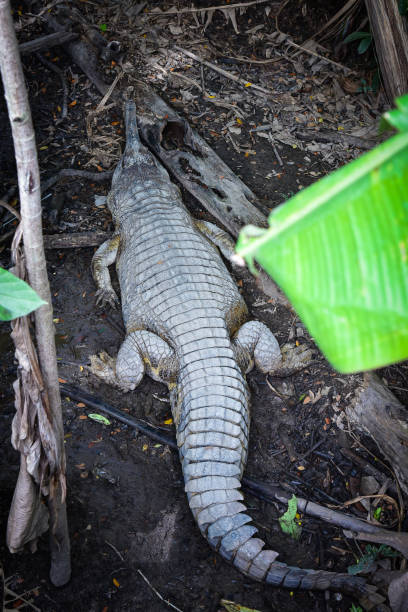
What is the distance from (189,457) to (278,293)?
1716 millimetres

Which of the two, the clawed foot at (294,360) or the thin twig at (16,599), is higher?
the thin twig at (16,599)

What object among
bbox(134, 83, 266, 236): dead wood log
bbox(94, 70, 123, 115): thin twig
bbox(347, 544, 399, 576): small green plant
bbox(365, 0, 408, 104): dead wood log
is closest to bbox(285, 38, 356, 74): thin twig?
bbox(365, 0, 408, 104): dead wood log

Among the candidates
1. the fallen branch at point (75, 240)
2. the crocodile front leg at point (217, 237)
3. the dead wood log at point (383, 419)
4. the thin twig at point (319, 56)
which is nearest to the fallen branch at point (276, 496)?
the dead wood log at point (383, 419)

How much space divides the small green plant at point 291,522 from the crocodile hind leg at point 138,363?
3.77ft

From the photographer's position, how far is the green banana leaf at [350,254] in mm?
1112

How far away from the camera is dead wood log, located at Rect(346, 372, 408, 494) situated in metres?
3.05

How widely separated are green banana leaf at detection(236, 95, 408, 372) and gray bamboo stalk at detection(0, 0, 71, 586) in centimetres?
90

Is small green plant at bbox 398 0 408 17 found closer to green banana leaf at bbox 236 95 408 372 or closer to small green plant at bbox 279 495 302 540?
green banana leaf at bbox 236 95 408 372

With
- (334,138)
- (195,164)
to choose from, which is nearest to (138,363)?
(195,164)

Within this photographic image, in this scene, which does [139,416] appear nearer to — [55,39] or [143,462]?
[143,462]

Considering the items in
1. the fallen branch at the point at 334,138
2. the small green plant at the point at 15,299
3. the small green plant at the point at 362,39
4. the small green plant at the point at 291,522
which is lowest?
the small green plant at the point at 291,522

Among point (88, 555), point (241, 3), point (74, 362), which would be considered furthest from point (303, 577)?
point (241, 3)

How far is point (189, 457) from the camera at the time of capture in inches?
117

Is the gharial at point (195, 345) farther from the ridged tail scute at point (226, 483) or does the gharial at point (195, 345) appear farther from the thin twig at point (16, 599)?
the thin twig at point (16, 599)
